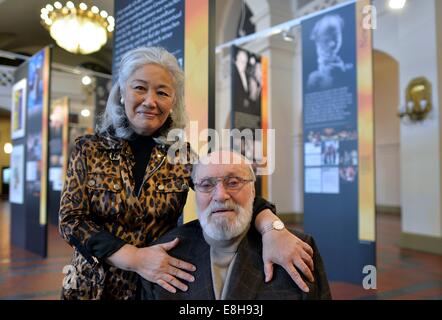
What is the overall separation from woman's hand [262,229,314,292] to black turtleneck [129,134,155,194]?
1.50 feet

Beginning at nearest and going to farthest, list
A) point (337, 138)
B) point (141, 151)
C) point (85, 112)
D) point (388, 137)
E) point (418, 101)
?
point (141, 151) < point (337, 138) < point (418, 101) < point (85, 112) < point (388, 137)

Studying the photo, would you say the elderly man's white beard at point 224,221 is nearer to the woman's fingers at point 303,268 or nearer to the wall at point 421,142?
the woman's fingers at point 303,268

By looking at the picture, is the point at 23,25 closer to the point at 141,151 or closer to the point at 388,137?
the point at 141,151

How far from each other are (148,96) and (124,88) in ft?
0.30

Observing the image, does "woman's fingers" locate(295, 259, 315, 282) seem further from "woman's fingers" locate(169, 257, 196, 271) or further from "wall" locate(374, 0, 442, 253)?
"wall" locate(374, 0, 442, 253)

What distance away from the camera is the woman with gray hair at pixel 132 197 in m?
1.07

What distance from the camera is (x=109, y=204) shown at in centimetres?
115

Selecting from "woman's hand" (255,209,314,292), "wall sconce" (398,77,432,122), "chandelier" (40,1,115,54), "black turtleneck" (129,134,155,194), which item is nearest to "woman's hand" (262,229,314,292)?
"woman's hand" (255,209,314,292)

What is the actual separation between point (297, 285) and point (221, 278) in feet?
0.77

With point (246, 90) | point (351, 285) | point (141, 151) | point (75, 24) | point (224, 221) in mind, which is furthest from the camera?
point (246, 90)

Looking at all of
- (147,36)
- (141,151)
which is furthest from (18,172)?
(141,151)

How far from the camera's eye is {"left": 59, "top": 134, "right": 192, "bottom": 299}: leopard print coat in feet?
3.70
